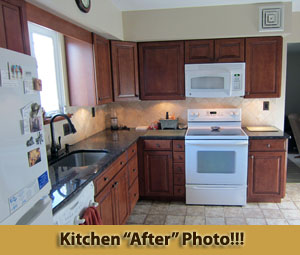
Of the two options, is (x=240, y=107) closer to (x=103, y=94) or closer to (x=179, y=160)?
(x=179, y=160)

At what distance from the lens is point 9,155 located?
920mm

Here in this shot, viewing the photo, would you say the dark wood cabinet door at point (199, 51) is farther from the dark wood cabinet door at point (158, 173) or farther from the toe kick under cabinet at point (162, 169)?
the dark wood cabinet door at point (158, 173)

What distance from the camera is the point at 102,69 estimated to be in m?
3.06

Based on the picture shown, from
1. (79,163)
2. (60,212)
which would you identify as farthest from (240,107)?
(60,212)

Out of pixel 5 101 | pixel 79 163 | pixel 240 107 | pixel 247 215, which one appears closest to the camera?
pixel 5 101

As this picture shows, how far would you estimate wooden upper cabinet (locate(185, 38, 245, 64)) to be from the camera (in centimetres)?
329

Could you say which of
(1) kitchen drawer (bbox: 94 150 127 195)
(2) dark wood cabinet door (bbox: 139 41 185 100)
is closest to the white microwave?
(2) dark wood cabinet door (bbox: 139 41 185 100)

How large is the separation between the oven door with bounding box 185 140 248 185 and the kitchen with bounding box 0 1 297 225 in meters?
0.71

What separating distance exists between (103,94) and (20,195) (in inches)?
86.0

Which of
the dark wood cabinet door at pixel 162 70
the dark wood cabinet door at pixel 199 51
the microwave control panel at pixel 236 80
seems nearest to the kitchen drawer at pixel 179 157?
the dark wood cabinet door at pixel 162 70

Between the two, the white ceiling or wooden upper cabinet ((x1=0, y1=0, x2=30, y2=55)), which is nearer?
wooden upper cabinet ((x1=0, y1=0, x2=30, y2=55))

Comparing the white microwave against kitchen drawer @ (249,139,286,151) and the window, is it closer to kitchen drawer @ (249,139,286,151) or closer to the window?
kitchen drawer @ (249,139,286,151)

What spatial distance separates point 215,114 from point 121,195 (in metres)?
1.73

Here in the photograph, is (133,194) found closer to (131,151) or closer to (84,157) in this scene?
(131,151)
